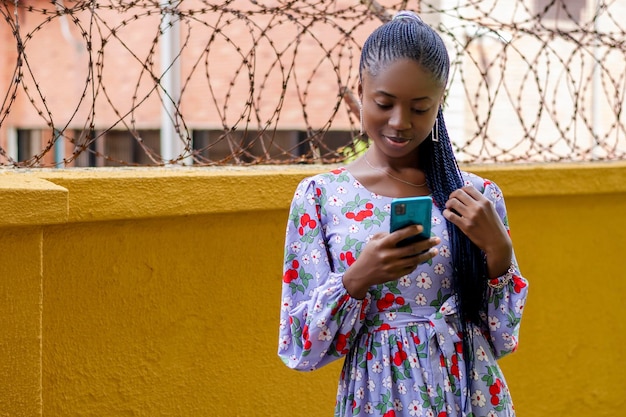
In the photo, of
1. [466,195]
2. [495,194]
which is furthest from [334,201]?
[495,194]

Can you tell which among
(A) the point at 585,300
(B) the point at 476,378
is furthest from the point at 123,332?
(A) the point at 585,300

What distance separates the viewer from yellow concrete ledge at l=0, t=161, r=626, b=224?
297cm

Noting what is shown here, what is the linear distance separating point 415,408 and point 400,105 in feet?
2.32

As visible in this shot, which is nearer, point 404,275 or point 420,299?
point 404,275

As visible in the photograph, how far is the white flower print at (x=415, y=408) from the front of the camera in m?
2.45

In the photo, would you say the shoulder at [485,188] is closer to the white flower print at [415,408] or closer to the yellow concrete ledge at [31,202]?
the white flower print at [415,408]

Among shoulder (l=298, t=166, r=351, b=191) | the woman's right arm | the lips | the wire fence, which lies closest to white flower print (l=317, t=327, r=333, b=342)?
the woman's right arm

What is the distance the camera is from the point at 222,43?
11.1 metres

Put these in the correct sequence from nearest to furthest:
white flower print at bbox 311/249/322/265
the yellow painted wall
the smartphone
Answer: the smartphone
white flower print at bbox 311/249/322/265
the yellow painted wall

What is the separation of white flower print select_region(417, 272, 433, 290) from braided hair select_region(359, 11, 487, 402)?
0.07 m

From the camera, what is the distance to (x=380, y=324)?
8.22ft

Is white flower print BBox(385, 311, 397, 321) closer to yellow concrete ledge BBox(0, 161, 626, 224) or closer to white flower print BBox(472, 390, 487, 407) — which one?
white flower print BBox(472, 390, 487, 407)

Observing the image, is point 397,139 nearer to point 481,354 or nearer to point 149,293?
point 481,354

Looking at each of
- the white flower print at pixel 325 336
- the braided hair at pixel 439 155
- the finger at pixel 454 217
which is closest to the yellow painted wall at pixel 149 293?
the white flower print at pixel 325 336
